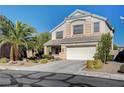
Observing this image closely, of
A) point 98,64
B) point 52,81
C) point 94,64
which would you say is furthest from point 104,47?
point 52,81

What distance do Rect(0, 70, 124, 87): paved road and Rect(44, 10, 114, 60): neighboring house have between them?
156cm

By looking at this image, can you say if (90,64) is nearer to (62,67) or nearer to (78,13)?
(62,67)

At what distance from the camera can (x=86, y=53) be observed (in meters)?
11.9

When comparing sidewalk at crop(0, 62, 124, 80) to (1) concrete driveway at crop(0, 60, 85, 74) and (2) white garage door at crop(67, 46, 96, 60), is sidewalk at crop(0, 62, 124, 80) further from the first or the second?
(2) white garage door at crop(67, 46, 96, 60)

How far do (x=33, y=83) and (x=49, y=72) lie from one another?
225 centimetres

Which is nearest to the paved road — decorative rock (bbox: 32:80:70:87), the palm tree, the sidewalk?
decorative rock (bbox: 32:80:70:87)

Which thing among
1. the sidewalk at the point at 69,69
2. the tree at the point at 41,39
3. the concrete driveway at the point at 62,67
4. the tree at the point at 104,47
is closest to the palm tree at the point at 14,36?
the tree at the point at 41,39

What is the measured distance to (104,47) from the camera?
12.7 metres

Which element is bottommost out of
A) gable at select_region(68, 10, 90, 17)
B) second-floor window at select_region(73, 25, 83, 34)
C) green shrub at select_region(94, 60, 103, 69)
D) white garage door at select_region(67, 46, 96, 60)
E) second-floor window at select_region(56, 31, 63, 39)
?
green shrub at select_region(94, 60, 103, 69)

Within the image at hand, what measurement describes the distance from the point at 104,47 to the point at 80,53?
4.80 feet

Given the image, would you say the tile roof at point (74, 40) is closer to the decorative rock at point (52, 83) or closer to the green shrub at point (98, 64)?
the green shrub at point (98, 64)

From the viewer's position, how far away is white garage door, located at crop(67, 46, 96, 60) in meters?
11.8
